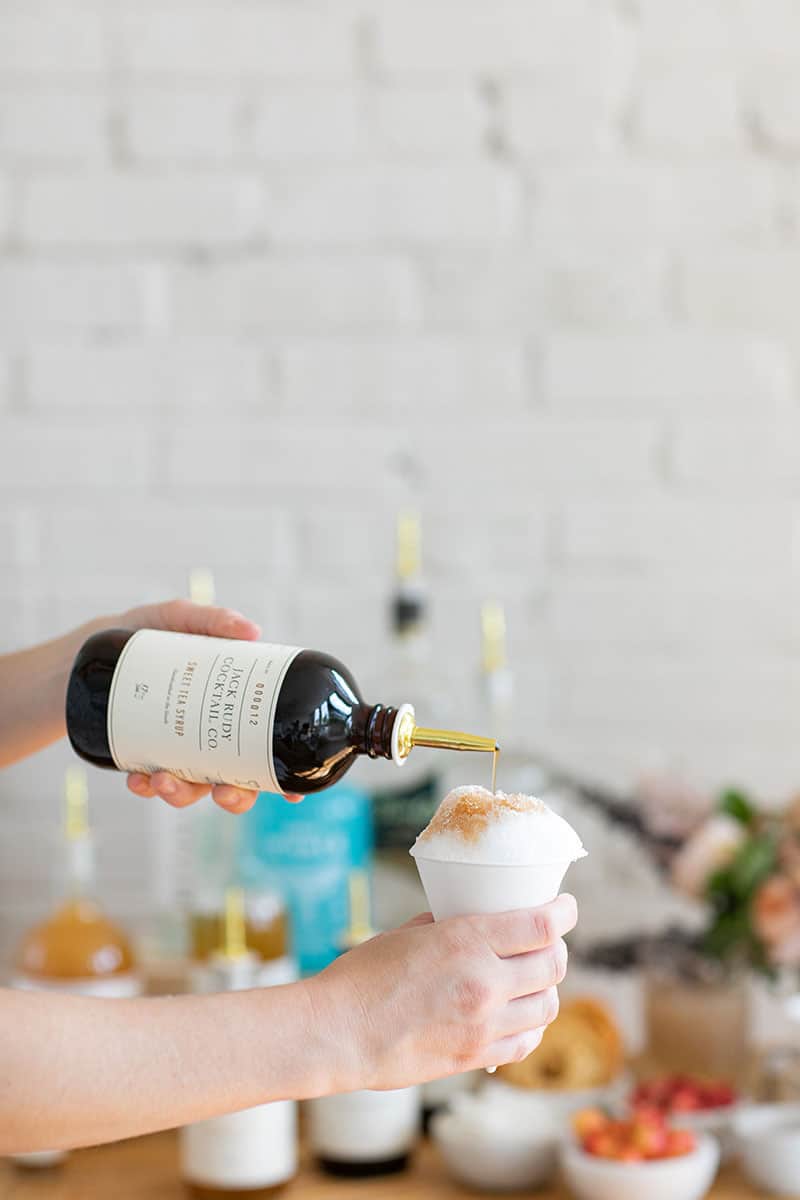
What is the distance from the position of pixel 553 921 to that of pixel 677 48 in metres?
1.40

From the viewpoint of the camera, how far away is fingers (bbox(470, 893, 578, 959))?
0.74 meters

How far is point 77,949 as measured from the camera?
4.87ft

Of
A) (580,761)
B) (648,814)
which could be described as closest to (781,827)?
(648,814)

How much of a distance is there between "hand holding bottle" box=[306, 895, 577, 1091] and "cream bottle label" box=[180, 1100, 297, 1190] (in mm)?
645

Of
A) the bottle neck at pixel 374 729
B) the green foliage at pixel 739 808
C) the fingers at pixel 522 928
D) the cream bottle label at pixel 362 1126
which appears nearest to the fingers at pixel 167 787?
the bottle neck at pixel 374 729

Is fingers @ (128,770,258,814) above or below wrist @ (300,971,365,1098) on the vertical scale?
above

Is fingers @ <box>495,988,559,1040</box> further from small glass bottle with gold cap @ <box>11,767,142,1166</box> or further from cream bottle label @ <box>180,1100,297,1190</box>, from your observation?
small glass bottle with gold cap @ <box>11,767,142,1166</box>

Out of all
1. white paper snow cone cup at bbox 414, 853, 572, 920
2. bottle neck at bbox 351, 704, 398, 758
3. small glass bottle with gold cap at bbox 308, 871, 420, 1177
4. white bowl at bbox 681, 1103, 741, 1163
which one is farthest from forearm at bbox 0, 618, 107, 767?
white bowl at bbox 681, 1103, 741, 1163

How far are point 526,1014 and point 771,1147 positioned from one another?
2.29 ft

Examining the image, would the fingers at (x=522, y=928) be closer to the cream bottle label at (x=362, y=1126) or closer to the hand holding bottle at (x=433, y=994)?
the hand holding bottle at (x=433, y=994)

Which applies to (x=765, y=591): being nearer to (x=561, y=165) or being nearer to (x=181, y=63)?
(x=561, y=165)

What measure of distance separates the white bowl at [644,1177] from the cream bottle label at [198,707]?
2.13 feet

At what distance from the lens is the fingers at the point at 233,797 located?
0.90 metres

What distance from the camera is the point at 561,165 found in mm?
1826
